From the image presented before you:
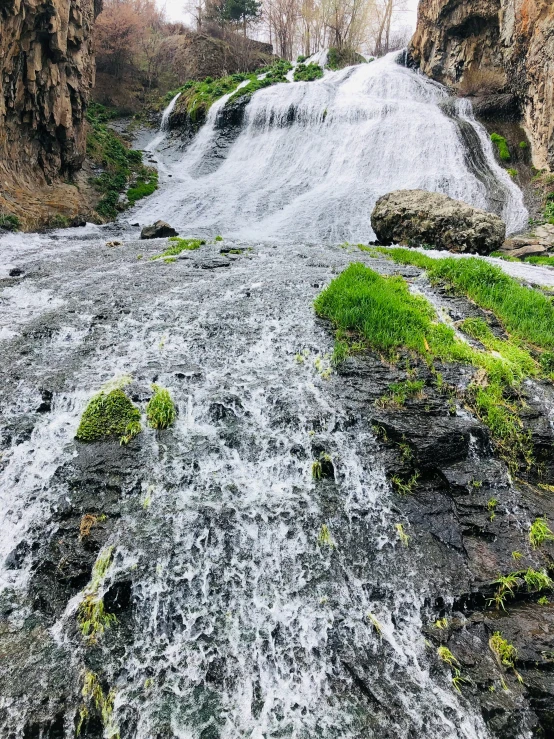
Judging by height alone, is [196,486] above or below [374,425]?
below

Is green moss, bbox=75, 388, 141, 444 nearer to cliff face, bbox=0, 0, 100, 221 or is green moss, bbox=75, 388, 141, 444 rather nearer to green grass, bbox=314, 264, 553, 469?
green grass, bbox=314, 264, 553, 469

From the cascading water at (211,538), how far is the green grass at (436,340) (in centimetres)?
64

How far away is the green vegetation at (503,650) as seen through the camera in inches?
131

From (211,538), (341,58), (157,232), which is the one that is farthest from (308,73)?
(211,538)

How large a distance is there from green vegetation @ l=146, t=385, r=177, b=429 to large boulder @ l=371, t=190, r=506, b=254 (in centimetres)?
1098

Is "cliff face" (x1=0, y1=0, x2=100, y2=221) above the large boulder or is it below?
above

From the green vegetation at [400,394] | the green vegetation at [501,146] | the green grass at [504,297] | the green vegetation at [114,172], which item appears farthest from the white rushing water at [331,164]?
the green vegetation at [400,394]

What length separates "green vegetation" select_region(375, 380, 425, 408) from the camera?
5438 millimetres

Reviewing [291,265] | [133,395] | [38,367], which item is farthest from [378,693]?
[291,265]

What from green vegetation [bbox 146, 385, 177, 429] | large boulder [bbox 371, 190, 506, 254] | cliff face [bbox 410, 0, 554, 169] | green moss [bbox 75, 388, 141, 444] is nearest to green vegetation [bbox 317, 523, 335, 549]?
green vegetation [bbox 146, 385, 177, 429]

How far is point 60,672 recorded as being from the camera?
3.14 m

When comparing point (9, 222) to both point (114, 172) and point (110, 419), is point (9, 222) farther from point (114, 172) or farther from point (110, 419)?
point (110, 419)

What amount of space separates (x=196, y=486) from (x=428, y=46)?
1434 inches

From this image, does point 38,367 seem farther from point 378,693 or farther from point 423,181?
point 423,181
